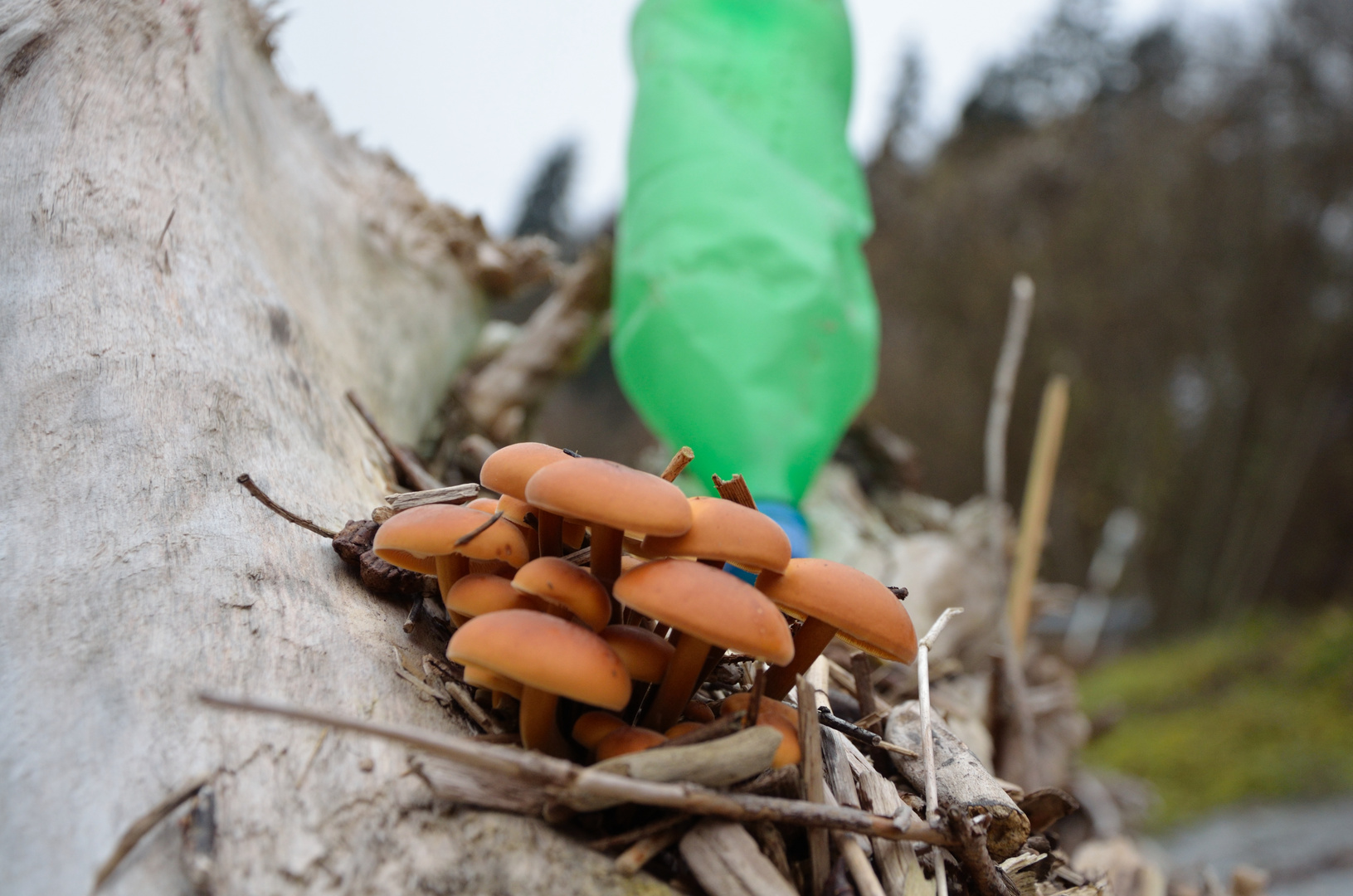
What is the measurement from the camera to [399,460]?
1.59m

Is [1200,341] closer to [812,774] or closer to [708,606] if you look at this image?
[812,774]

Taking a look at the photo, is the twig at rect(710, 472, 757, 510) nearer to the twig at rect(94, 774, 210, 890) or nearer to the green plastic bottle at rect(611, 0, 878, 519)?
the twig at rect(94, 774, 210, 890)

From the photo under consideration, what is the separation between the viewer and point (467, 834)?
80cm

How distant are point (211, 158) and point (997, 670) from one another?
216 centimetres

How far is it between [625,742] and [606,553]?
212mm

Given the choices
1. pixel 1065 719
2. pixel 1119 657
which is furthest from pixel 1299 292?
pixel 1065 719

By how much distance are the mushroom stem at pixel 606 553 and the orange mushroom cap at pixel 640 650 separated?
6 cm

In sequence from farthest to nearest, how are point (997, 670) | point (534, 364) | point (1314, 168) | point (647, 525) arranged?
point (1314, 168)
point (534, 364)
point (997, 670)
point (647, 525)

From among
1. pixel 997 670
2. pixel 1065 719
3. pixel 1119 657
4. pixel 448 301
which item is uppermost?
pixel 448 301

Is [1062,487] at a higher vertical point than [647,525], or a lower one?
lower

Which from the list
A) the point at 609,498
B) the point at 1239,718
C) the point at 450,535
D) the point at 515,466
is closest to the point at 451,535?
the point at 450,535

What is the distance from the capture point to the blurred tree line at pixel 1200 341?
9453 mm

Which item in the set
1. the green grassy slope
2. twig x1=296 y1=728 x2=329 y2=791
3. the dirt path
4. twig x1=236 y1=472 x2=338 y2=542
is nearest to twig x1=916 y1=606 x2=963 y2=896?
twig x1=296 y1=728 x2=329 y2=791

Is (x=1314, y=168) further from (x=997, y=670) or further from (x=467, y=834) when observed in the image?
(x=467, y=834)
